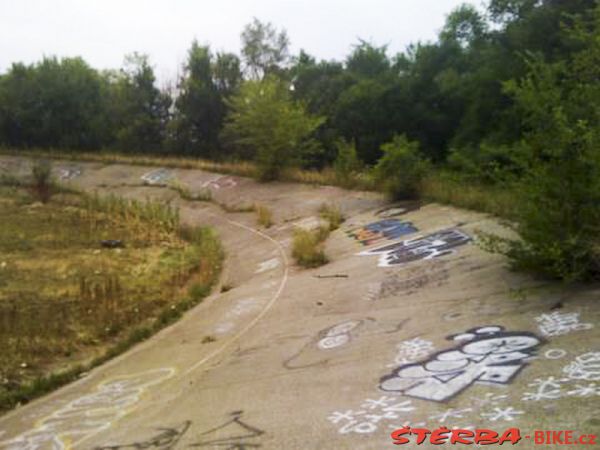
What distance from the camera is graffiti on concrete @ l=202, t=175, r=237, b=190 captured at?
2951 centimetres

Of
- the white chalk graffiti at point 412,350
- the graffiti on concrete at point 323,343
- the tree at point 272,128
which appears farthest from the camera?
the tree at point 272,128

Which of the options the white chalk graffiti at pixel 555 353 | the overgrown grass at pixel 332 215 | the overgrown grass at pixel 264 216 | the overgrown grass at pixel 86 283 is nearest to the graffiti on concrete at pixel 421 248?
the overgrown grass at pixel 332 215

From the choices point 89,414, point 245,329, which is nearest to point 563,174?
point 245,329

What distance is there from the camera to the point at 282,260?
1558 cm

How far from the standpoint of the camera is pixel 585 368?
207 inches

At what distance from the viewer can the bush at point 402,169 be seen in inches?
720

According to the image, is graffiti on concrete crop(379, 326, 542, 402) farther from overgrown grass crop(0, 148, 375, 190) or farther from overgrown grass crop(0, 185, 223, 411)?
overgrown grass crop(0, 148, 375, 190)

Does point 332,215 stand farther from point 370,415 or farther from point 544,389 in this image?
point 544,389

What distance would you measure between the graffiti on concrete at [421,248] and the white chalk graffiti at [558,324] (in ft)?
15.5

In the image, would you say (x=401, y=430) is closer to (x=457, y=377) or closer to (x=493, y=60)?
(x=457, y=377)

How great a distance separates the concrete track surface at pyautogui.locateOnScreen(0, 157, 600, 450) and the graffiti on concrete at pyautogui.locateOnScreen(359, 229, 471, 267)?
0.20ft

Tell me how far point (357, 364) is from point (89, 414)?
3495mm

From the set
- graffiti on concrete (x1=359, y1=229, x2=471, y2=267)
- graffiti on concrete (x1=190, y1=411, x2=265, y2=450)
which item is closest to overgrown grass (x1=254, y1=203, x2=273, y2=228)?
graffiti on concrete (x1=359, y1=229, x2=471, y2=267)

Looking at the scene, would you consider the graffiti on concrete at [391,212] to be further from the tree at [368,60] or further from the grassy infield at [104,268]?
the tree at [368,60]
